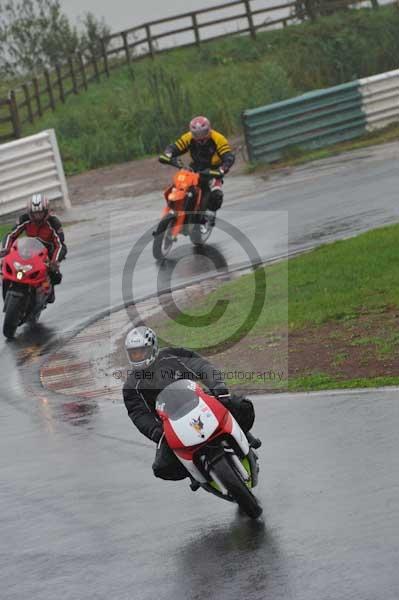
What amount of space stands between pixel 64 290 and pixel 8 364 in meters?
3.78

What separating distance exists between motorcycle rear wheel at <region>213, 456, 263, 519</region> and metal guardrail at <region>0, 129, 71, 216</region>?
18709mm

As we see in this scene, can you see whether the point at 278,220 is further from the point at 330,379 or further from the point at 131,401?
the point at 131,401

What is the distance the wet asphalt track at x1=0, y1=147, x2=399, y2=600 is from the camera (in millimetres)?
7477

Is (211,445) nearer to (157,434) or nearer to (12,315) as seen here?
(157,434)

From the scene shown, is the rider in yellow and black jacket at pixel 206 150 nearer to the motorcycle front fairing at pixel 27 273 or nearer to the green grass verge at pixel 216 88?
the motorcycle front fairing at pixel 27 273

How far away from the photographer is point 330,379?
1166 cm

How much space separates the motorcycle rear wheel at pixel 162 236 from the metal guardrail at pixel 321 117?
883 cm

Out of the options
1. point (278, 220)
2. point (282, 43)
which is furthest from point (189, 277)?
point (282, 43)

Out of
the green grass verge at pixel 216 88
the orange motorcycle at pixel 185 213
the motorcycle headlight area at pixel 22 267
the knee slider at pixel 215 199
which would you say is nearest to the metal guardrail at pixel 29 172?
the green grass verge at pixel 216 88

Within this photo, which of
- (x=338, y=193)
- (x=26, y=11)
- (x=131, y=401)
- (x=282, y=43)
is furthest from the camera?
(x=26, y=11)

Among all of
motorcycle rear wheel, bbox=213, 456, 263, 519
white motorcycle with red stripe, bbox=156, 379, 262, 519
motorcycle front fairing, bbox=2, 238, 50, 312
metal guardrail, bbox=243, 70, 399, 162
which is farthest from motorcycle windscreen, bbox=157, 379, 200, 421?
metal guardrail, bbox=243, 70, 399, 162

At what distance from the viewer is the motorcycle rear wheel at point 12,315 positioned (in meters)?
15.8

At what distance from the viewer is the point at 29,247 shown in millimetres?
16469

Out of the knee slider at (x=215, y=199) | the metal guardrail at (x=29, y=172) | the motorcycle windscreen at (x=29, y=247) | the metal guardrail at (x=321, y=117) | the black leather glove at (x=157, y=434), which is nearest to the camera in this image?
the black leather glove at (x=157, y=434)
